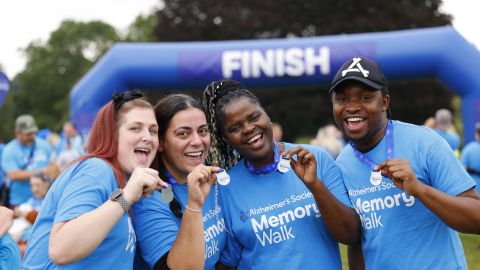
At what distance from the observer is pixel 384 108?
2326 mm

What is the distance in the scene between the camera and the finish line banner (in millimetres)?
9227

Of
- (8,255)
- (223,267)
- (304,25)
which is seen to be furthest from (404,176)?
(304,25)

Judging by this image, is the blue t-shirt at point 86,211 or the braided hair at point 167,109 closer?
the blue t-shirt at point 86,211

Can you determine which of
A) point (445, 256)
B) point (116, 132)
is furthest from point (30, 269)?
point (445, 256)

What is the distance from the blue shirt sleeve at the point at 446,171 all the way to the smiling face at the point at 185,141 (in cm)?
125

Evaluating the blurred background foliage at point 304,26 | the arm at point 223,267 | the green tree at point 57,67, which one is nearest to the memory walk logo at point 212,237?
the arm at point 223,267

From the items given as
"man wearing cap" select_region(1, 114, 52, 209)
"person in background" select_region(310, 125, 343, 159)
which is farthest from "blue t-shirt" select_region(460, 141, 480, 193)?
"man wearing cap" select_region(1, 114, 52, 209)

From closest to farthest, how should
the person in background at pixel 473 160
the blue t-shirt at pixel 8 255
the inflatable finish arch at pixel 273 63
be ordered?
the blue t-shirt at pixel 8 255 → the person in background at pixel 473 160 → the inflatable finish arch at pixel 273 63

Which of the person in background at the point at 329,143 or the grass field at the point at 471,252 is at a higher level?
the person in background at the point at 329,143

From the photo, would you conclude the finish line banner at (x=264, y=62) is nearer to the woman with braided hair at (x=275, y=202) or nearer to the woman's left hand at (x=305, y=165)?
the woman with braided hair at (x=275, y=202)

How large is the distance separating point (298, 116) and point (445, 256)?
17.7 metres

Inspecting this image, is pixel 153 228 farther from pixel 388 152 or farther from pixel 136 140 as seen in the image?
pixel 388 152

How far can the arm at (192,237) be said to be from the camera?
1956 mm

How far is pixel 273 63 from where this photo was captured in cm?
935
